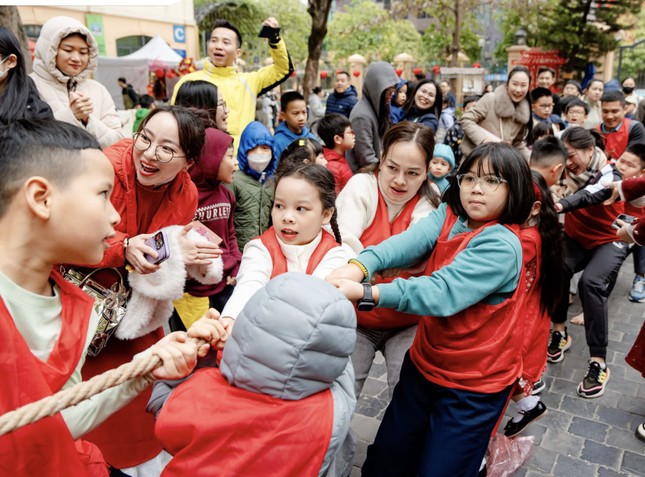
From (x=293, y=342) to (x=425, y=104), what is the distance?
5034 mm

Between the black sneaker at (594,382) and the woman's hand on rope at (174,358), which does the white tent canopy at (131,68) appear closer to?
the black sneaker at (594,382)

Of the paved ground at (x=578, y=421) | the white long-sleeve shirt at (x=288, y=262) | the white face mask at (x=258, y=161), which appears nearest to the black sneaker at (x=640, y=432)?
the paved ground at (x=578, y=421)

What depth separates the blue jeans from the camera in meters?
2.25

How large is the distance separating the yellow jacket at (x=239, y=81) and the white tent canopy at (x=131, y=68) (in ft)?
50.7

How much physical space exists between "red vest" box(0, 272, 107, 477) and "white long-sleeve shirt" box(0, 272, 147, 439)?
0.08 feet

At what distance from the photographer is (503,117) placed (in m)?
5.38

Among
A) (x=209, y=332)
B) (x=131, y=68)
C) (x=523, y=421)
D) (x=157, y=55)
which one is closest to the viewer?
(x=209, y=332)

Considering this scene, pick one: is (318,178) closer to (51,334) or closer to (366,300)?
(366,300)

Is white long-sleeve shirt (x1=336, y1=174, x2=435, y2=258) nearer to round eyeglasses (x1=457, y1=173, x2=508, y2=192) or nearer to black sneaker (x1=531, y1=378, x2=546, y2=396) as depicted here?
round eyeglasses (x1=457, y1=173, x2=508, y2=192)

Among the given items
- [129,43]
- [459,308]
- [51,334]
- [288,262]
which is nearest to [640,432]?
[459,308]

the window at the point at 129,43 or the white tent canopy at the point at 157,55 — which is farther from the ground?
the window at the point at 129,43

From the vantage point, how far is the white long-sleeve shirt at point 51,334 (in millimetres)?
1432

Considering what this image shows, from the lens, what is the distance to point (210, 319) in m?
1.69

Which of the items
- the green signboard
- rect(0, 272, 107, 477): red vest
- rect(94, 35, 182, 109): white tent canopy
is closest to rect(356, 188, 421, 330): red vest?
rect(0, 272, 107, 477): red vest
